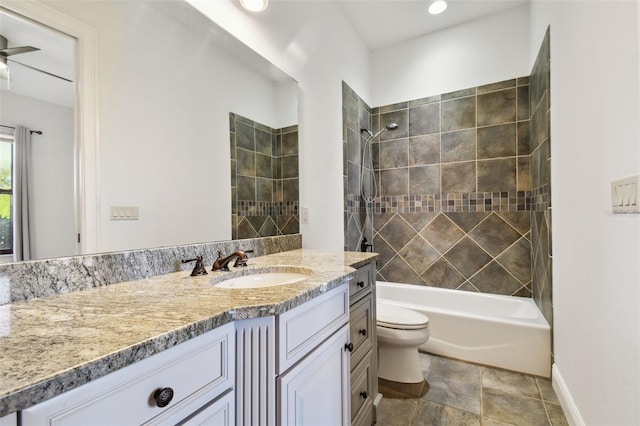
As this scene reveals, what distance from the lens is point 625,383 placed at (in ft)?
3.23

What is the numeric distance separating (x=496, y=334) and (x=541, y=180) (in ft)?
3.82

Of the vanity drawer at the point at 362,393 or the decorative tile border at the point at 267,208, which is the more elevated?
the decorative tile border at the point at 267,208

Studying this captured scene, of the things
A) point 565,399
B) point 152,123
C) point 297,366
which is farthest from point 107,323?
point 565,399

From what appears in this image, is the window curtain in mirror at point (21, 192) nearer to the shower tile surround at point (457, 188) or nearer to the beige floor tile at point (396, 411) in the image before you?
the beige floor tile at point (396, 411)

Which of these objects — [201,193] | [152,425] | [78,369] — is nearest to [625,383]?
[152,425]

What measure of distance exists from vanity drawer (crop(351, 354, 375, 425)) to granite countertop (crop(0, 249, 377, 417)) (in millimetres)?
582

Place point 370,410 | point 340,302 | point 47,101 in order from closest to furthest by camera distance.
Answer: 1. point 47,101
2. point 340,302
3. point 370,410

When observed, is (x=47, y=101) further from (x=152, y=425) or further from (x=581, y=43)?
(x=581, y=43)

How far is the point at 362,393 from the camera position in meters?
1.41

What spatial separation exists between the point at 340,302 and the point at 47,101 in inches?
45.8

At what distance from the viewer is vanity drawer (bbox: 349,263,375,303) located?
1.34 meters

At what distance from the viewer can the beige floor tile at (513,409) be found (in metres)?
1.58

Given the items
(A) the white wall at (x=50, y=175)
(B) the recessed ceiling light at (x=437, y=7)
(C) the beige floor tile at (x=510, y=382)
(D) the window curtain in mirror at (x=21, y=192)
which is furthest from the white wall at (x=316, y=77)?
(C) the beige floor tile at (x=510, y=382)

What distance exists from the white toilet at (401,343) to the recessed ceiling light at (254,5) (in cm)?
197
